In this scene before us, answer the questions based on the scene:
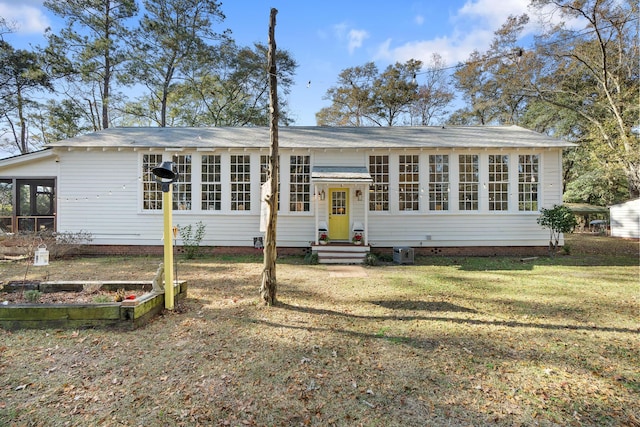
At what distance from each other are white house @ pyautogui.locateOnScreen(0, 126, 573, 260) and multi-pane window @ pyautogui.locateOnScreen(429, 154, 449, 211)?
0.04 meters

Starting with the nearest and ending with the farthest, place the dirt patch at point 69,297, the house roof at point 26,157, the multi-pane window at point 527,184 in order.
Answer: the dirt patch at point 69,297
the house roof at point 26,157
the multi-pane window at point 527,184

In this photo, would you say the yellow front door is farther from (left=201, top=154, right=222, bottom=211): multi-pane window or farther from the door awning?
(left=201, top=154, right=222, bottom=211): multi-pane window

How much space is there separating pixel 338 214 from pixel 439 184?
3.98 m

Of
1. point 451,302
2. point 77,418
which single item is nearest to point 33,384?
point 77,418

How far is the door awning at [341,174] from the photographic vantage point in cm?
1039

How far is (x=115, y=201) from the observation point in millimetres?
11500

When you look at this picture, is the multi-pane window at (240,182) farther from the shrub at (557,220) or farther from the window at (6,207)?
the shrub at (557,220)

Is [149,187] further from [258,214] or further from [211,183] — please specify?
[258,214]

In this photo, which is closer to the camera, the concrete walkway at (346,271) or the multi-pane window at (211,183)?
the concrete walkway at (346,271)

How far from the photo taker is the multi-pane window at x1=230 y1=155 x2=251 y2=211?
11.7 m

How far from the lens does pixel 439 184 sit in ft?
38.0

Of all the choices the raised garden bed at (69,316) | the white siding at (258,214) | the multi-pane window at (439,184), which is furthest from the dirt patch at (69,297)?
the multi-pane window at (439,184)

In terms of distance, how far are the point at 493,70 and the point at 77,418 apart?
94.0ft

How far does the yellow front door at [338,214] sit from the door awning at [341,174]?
2.42 feet
